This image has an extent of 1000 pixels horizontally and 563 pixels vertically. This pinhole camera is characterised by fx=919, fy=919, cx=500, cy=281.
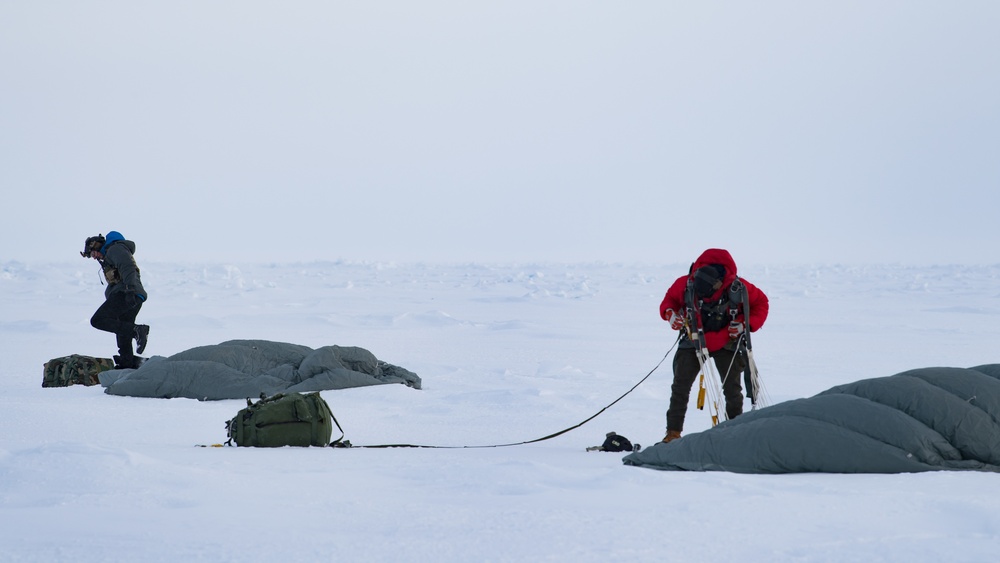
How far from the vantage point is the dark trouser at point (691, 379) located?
5.50 m

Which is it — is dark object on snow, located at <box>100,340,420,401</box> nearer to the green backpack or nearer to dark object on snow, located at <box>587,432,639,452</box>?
the green backpack

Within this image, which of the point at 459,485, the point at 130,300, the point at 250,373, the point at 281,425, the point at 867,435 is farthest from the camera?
the point at 130,300

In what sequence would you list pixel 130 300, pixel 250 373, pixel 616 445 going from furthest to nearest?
pixel 130 300
pixel 250 373
pixel 616 445

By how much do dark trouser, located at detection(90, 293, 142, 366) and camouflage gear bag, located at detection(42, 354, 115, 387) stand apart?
28 cm

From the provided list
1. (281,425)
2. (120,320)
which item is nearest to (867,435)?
(281,425)

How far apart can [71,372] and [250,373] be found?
182cm

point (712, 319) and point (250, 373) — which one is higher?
point (712, 319)

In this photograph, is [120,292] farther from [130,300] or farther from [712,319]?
[712,319]

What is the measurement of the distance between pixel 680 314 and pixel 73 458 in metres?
3.37

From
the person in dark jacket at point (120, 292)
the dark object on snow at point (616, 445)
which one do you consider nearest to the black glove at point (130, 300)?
the person in dark jacket at point (120, 292)

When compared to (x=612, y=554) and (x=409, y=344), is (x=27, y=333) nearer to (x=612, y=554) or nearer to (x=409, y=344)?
(x=409, y=344)

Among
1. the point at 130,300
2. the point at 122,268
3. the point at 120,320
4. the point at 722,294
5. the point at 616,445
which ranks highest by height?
the point at 122,268

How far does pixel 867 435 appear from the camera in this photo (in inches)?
160

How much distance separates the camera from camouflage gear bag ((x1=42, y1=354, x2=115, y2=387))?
848 cm
